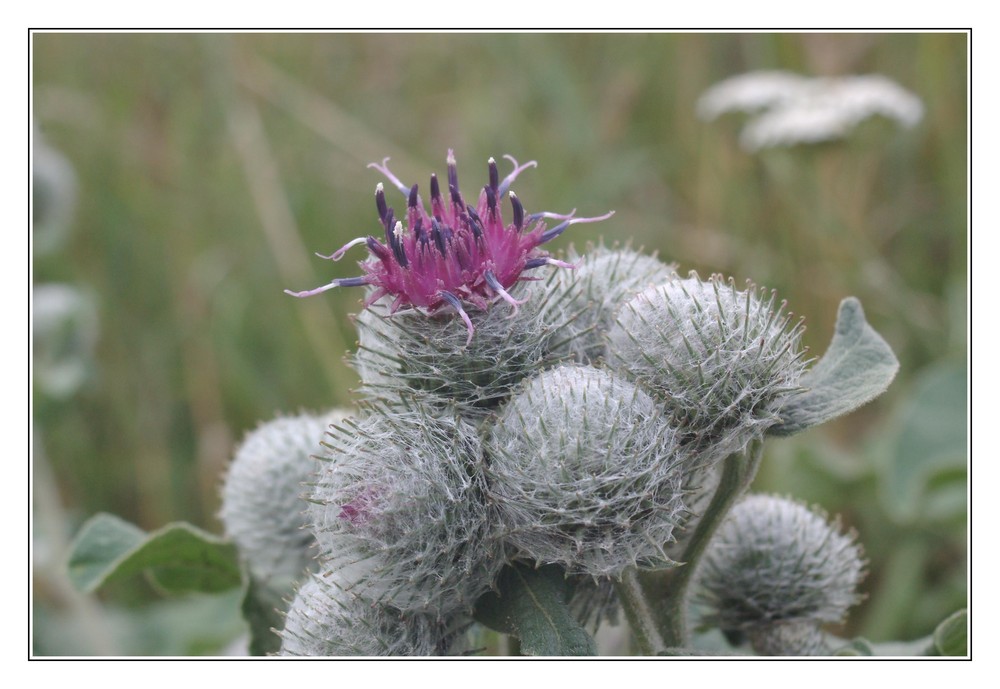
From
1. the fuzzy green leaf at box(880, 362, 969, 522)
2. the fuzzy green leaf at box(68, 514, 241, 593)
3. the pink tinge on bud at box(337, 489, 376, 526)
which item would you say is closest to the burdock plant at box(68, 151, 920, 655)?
the pink tinge on bud at box(337, 489, 376, 526)

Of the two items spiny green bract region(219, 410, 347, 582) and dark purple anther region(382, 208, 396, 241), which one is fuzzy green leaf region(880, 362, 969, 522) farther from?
dark purple anther region(382, 208, 396, 241)

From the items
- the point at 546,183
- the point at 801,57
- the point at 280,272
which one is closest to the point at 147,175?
the point at 280,272

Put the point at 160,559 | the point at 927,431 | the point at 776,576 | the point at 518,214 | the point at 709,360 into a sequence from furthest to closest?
the point at 927,431, the point at 160,559, the point at 776,576, the point at 518,214, the point at 709,360

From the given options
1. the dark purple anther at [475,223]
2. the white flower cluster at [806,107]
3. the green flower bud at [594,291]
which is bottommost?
the green flower bud at [594,291]

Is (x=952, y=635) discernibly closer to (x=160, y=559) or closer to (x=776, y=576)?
(x=776, y=576)

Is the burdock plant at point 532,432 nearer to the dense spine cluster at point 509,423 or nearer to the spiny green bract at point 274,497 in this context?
the dense spine cluster at point 509,423

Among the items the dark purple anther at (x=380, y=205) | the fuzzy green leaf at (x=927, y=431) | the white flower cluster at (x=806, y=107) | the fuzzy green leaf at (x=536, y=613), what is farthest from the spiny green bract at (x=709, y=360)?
the white flower cluster at (x=806, y=107)

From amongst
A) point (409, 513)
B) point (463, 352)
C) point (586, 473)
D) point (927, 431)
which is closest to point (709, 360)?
point (586, 473)

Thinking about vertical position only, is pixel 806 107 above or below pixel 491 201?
above
